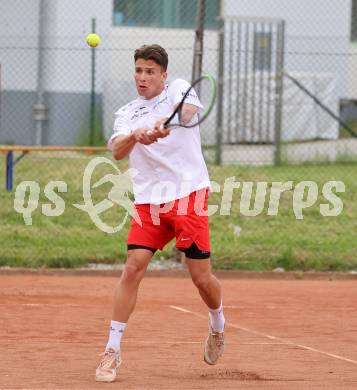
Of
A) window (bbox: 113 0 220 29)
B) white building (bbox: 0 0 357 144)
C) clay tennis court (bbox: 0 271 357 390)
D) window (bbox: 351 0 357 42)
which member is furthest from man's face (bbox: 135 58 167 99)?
window (bbox: 351 0 357 42)

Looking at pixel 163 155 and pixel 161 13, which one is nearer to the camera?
pixel 163 155

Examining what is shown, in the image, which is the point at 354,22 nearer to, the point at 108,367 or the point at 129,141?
the point at 129,141

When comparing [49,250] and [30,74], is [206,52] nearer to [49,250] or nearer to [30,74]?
[30,74]

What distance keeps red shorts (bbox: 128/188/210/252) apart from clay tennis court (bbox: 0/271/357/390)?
30.3 inches

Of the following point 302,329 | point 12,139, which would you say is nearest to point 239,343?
point 302,329

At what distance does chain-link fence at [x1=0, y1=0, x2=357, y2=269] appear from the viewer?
13.0m

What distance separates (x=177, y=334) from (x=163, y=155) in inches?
81.9

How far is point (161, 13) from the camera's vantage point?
21.1 meters

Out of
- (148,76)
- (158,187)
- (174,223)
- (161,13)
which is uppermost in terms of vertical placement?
(161,13)

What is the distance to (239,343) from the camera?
25.2ft

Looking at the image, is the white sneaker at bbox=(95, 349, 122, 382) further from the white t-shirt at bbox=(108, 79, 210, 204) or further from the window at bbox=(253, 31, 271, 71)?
the window at bbox=(253, 31, 271, 71)

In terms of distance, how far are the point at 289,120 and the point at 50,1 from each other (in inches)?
182

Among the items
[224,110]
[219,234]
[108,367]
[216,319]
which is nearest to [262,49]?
[224,110]
